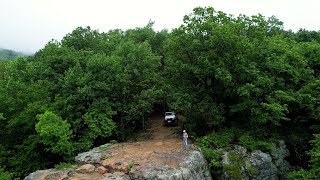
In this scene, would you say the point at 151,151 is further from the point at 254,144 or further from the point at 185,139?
the point at 254,144

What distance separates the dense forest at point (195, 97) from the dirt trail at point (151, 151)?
1864mm

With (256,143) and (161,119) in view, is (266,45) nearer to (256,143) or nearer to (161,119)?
(256,143)

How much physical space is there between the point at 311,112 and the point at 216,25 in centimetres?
1083

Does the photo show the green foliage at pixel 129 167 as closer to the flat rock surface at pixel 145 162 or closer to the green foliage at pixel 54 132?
the flat rock surface at pixel 145 162

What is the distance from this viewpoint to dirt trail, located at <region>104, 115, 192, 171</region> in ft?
70.7

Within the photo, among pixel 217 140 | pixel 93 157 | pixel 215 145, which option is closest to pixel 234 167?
pixel 215 145

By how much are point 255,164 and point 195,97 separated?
747 cm

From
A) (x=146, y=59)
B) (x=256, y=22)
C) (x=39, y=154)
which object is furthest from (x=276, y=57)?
(x=39, y=154)

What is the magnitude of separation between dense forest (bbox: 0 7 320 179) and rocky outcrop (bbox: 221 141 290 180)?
0.99m

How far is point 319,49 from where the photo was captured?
99.0ft

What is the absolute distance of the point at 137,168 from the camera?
67.6 ft

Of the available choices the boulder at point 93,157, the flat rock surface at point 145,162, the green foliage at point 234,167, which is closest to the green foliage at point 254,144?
the green foliage at point 234,167

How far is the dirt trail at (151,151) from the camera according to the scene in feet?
70.7

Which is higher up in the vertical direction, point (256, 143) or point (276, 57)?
point (276, 57)
